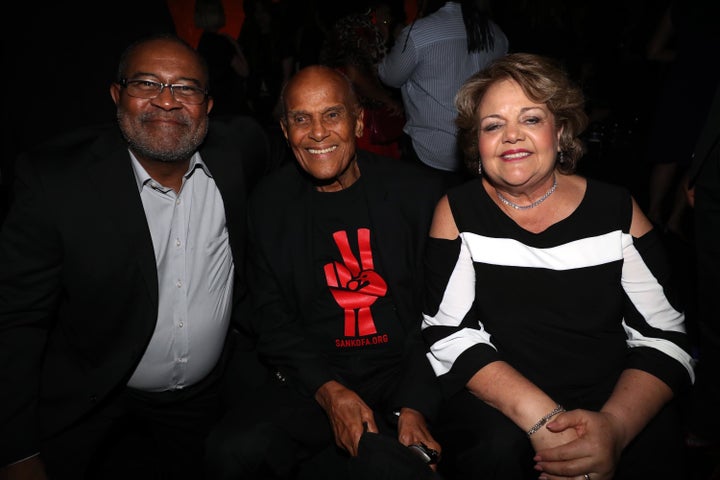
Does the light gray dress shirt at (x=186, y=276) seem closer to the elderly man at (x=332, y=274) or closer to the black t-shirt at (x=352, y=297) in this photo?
the elderly man at (x=332, y=274)

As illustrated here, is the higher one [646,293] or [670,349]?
[646,293]

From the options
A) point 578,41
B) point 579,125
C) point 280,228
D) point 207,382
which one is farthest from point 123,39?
point 578,41

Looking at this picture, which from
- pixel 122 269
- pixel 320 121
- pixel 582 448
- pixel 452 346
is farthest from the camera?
pixel 320 121

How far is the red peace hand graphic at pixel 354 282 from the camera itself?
2010 mm

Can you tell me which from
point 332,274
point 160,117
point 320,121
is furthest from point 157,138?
point 332,274

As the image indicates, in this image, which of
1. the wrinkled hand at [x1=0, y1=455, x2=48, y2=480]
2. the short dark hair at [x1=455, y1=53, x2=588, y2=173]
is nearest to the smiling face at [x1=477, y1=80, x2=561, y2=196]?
the short dark hair at [x1=455, y1=53, x2=588, y2=173]

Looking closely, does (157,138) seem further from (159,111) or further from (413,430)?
(413,430)

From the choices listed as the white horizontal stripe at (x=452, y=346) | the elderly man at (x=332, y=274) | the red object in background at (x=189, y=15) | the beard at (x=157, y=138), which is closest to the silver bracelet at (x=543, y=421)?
the white horizontal stripe at (x=452, y=346)

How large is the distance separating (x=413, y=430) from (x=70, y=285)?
140 cm

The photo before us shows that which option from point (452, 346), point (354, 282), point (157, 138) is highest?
point (157, 138)

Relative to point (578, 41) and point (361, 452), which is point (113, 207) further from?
point (578, 41)

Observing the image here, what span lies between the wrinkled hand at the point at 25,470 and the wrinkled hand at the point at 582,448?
5.60 feet

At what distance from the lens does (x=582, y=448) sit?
1441mm

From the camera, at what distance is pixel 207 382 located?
2242 millimetres
